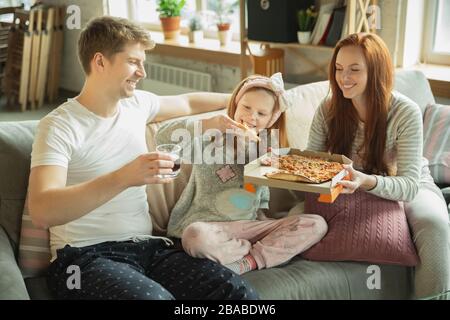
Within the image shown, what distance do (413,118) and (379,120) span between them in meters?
0.11

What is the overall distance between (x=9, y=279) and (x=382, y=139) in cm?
128

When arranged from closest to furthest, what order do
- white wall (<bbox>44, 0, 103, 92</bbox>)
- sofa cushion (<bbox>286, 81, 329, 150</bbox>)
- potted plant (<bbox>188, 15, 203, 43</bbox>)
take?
sofa cushion (<bbox>286, 81, 329, 150</bbox>)
potted plant (<bbox>188, 15, 203, 43</bbox>)
white wall (<bbox>44, 0, 103, 92</bbox>)

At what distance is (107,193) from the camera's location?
1.62 m

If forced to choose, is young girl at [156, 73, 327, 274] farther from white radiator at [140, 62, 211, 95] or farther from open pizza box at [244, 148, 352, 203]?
white radiator at [140, 62, 211, 95]

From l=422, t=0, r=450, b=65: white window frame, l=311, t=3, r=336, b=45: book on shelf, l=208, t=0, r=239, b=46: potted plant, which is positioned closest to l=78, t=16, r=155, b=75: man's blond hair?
l=311, t=3, r=336, b=45: book on shelf

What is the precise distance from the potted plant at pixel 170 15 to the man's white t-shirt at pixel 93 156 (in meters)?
3.04

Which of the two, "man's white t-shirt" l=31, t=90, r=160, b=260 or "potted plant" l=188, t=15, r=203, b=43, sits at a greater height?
"potted plant" l=188, t=15, r=203, b=43

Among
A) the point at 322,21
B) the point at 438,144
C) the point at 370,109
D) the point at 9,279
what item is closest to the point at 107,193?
the point at 9,279

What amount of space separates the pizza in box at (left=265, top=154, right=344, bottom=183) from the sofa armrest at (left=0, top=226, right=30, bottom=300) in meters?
0.79

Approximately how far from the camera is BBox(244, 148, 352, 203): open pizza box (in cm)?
179

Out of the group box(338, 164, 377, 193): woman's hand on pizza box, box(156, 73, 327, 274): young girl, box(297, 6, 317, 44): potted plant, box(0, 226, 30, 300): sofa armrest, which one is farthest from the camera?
box(297, 6, 317, 44): potted plant

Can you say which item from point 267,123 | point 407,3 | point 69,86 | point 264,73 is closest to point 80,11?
point 69,86

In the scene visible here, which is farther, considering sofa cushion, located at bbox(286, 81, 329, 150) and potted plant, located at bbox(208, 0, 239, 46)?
potted plant, located at bbox(208, 0, 239, 46)
